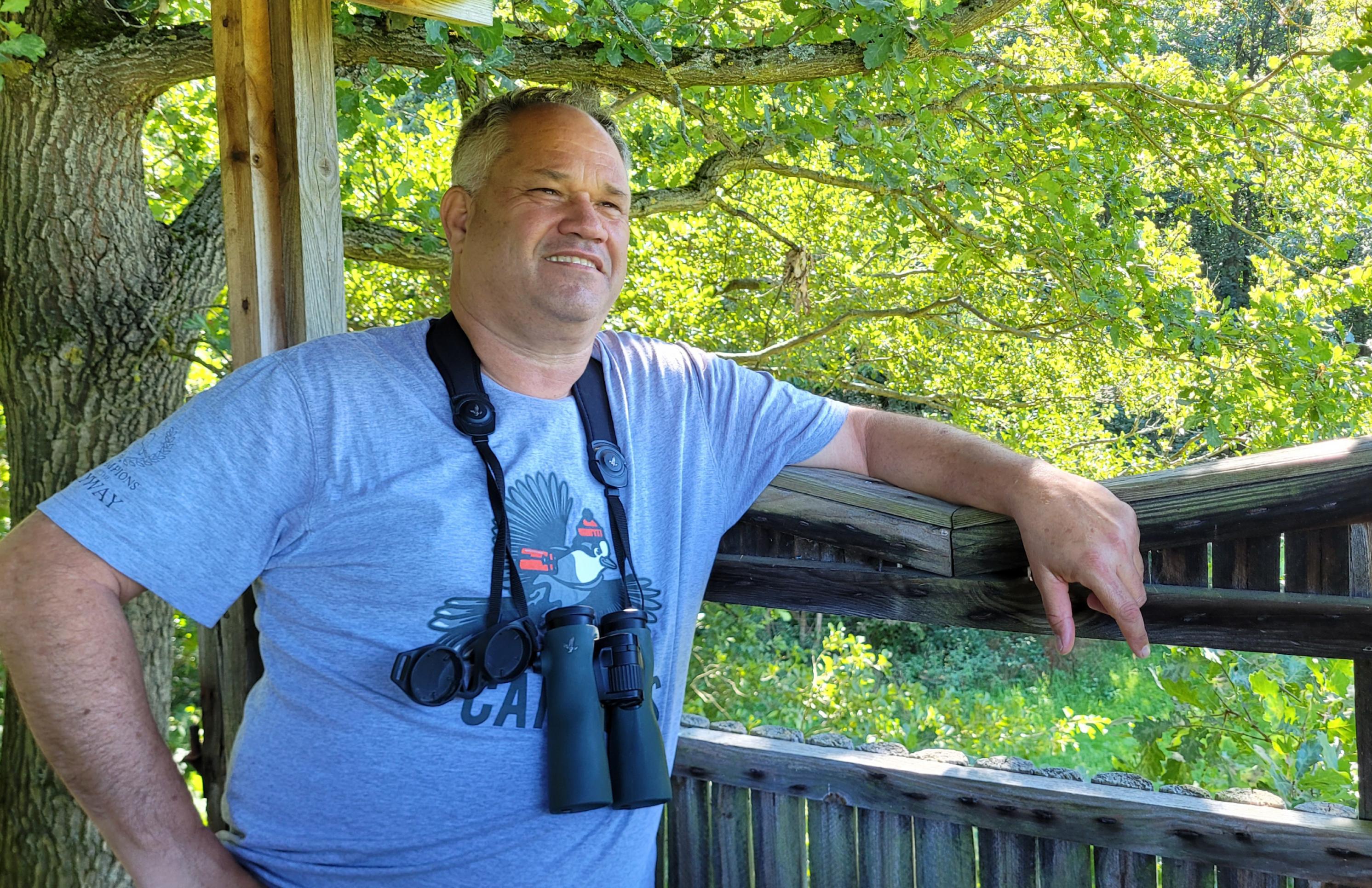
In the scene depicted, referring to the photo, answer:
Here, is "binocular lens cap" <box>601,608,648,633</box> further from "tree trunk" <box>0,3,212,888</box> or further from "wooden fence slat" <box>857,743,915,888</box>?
"tree trunk" <box>0,3,212,888</box>

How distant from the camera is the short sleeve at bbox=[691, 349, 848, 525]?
1772mm

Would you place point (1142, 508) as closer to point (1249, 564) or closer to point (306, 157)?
point (1249, 564)

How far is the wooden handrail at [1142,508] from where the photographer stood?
4.24ft

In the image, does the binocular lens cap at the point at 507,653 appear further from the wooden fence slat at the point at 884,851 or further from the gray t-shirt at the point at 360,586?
the wooden fence slat at the point at 884,851

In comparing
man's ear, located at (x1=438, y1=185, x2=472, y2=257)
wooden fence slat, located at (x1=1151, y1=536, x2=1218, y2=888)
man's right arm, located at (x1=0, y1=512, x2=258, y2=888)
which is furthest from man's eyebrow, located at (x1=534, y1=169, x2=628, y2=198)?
wooden fence slat, located at (x1=1151, y1=536, x2=1218, y2=888)

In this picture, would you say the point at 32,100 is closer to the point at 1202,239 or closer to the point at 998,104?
the point at 998,104

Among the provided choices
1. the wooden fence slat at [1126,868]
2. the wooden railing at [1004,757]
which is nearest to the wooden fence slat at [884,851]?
the wooden railing at [1004,757]

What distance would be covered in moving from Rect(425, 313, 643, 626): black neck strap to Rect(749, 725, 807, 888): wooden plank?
1.39ft

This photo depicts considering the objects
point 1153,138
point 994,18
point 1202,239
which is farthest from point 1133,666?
point 994,18

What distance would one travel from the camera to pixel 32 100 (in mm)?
2971

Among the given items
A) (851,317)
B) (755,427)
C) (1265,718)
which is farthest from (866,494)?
(851,317)

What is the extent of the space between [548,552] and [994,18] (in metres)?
2.22

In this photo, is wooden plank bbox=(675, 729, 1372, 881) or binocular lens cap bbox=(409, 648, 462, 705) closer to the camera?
wooden plank bbox=(675, 729, 1372, 881)

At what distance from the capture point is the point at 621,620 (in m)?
1.52
